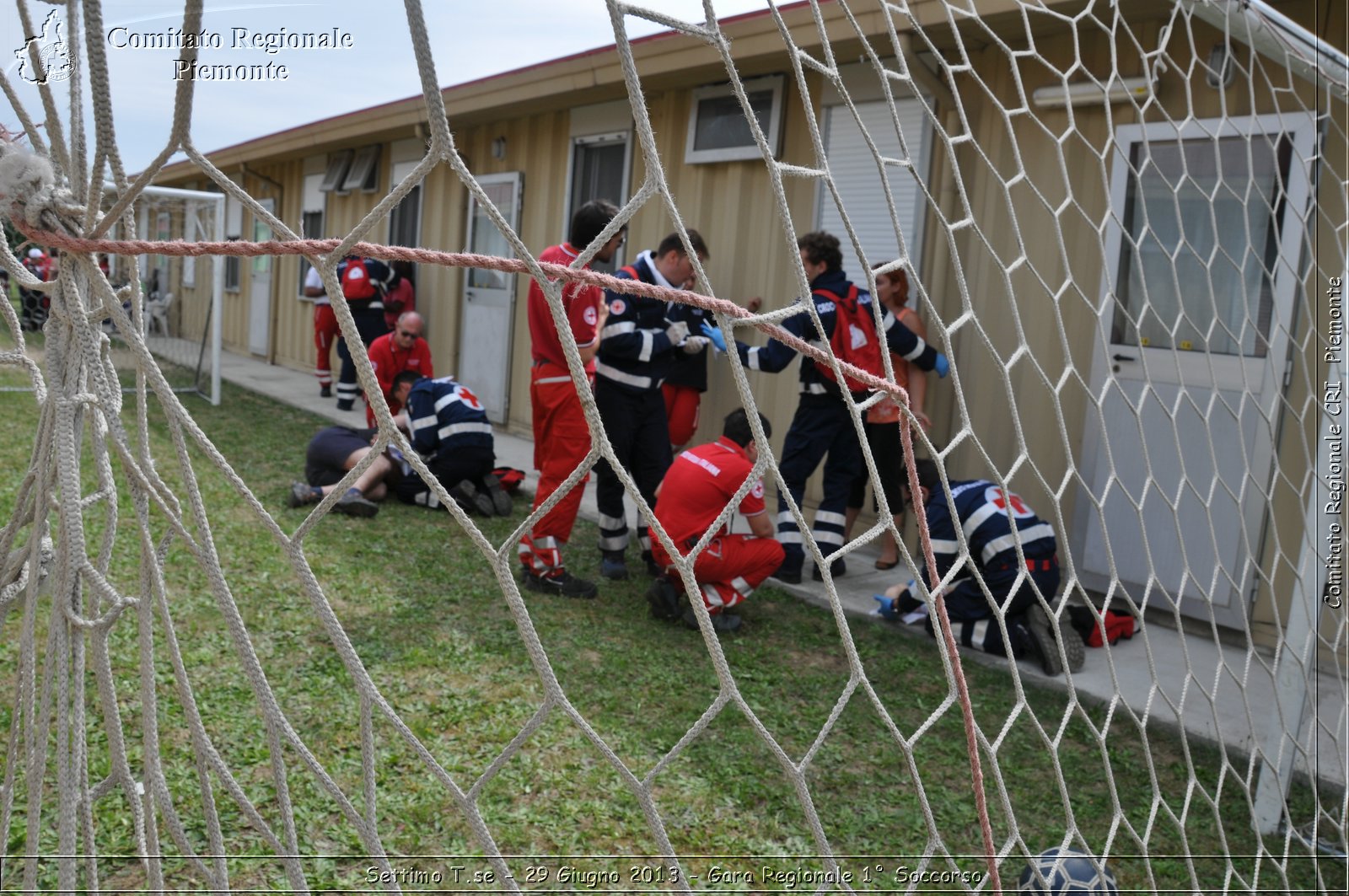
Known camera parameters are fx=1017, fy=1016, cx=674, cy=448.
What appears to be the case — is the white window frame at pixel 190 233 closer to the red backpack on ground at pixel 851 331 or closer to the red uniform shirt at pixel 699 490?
the red uniform shirt at pixel 699 490

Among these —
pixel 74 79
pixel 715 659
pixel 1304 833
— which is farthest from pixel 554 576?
pixel 74 79

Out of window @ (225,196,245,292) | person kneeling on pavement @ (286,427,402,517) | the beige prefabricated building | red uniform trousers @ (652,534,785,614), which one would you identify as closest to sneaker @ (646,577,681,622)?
red uniform trousers @ (652,534,785,614)

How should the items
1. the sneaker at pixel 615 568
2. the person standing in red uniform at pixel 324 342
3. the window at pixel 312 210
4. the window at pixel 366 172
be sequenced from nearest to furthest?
the sneaker at pixel 615 568 < the person standing in red uniform at pixel 324 342 < the window at pixel 366 172 < the window at pixel 312 210

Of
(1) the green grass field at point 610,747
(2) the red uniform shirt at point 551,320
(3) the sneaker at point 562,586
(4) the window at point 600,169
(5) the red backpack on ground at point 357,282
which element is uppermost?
(4) the window at point 600,169

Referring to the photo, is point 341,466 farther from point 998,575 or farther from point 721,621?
point 998,575

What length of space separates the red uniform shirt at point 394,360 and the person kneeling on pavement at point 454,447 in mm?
759

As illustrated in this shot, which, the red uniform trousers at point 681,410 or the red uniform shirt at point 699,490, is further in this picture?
the red uniform trousers at point 681,410

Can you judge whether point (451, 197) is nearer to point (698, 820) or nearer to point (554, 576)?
point (554, 576)

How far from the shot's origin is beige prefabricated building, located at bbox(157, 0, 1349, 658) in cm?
380

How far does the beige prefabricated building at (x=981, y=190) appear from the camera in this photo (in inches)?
150

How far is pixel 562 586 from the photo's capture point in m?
4.43

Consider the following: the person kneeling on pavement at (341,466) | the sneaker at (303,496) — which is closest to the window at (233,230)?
the person kneeling on pavement at (341,466)

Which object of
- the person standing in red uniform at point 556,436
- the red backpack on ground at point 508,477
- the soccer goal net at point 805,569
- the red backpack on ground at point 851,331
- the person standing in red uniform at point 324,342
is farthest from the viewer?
the person standing in red uniform at point 324,342

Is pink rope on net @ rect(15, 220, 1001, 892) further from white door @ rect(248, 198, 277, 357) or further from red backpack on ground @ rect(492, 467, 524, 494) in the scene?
white door @ rect(248, 198, 277, 357)
